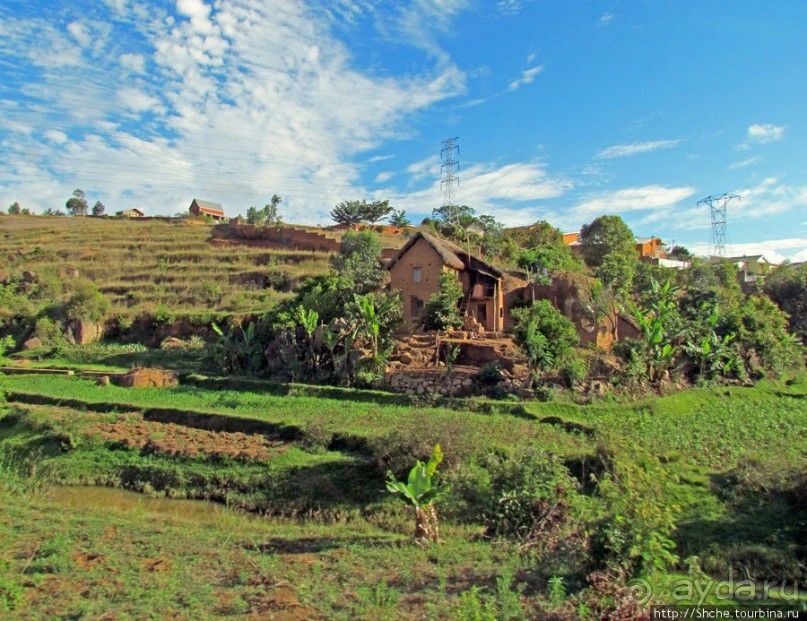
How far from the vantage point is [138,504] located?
49.0 ft

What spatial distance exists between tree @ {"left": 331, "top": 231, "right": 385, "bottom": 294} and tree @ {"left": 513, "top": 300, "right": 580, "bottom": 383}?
1084 centimetres

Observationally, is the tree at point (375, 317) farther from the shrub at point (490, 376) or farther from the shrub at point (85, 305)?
the shrub at point (85, 305)

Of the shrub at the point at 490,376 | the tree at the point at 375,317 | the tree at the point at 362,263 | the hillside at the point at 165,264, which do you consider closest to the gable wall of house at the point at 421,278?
the tree at the point at 362,263

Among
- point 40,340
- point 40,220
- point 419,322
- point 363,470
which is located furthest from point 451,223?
point 40,220

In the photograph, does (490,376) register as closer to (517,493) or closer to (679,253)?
(517,493)

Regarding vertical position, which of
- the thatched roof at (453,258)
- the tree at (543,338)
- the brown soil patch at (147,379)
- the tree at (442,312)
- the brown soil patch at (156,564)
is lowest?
the brown soil patch at (156,564)

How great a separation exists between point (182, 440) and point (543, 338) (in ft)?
44.0

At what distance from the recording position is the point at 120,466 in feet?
56.3

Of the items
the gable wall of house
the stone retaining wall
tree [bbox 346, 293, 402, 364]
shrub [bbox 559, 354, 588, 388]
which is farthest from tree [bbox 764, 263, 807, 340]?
tree [bbox 346, 293, 402, 364]

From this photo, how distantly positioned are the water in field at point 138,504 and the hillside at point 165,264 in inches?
912

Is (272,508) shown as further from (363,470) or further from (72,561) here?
(72,561)

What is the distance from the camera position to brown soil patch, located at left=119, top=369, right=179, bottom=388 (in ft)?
86.6

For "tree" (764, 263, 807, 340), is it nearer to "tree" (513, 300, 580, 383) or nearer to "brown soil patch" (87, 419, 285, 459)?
"tree" (513, 300, 580, 383)

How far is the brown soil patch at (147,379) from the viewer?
26.4m
